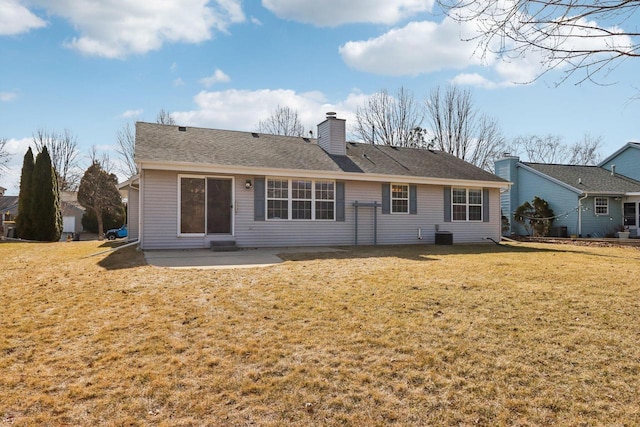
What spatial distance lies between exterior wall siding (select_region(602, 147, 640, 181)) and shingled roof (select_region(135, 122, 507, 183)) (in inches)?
560

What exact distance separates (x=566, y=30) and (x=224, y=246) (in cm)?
949

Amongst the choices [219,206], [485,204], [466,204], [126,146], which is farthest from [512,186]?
[126,146]

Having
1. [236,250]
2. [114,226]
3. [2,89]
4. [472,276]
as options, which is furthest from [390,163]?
[114,226]

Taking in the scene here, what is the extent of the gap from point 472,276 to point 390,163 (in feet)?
28.7

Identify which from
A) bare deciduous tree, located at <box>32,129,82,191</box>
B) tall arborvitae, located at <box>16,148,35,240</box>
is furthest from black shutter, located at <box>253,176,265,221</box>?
bare deciduous tree, located at <box>32,129,82,191</box>

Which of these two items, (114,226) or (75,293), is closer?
(75,293)

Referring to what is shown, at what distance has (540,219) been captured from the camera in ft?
73.6

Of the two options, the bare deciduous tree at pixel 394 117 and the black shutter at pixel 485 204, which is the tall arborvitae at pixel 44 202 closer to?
the black shutter at pixel 485 204

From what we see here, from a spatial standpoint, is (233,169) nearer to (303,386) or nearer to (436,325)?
(436,325)

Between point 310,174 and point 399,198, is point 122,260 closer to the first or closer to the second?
point 310,174

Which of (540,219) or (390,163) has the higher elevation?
(390,163)

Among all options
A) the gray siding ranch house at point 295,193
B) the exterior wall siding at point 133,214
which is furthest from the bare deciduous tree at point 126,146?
the gray siding ranch house at point 295,193

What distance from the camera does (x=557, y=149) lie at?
43625mm

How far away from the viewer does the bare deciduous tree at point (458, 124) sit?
30.7 m
